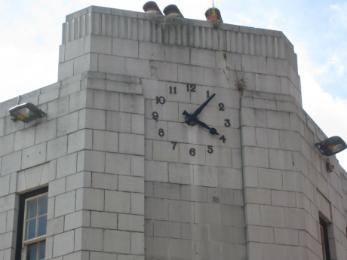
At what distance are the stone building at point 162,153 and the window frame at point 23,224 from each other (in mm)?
28

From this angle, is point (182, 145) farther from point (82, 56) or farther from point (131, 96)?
point (82, 56)

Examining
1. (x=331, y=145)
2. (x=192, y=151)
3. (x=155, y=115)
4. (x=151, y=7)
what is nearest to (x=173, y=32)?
(x=151, y=7)

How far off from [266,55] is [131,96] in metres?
4.14

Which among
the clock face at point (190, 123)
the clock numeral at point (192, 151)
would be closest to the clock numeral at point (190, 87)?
the clock face at point (190, 123)

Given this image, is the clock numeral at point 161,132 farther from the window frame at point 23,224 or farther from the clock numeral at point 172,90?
the window frame at point 23,224

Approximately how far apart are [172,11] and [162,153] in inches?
160

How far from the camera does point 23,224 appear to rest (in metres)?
22.0

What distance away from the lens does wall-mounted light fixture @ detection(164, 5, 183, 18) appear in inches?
935

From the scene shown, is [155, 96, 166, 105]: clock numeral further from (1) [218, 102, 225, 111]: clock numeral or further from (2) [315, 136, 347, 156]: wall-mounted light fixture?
(2) [315, 136, 347, 156]: wall-mounted light fixture

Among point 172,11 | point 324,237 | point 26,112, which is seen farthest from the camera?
point 324,237

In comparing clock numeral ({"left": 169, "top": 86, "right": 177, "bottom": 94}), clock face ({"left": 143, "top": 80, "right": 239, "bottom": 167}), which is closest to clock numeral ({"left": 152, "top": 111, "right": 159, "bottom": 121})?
clock face ({"left": 143, "top": 80, "right": 239, "bottom": 167})

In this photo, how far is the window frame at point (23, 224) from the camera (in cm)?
2164

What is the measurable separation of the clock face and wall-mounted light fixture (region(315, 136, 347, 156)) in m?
2.88

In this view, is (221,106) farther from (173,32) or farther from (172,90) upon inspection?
(173,32)
